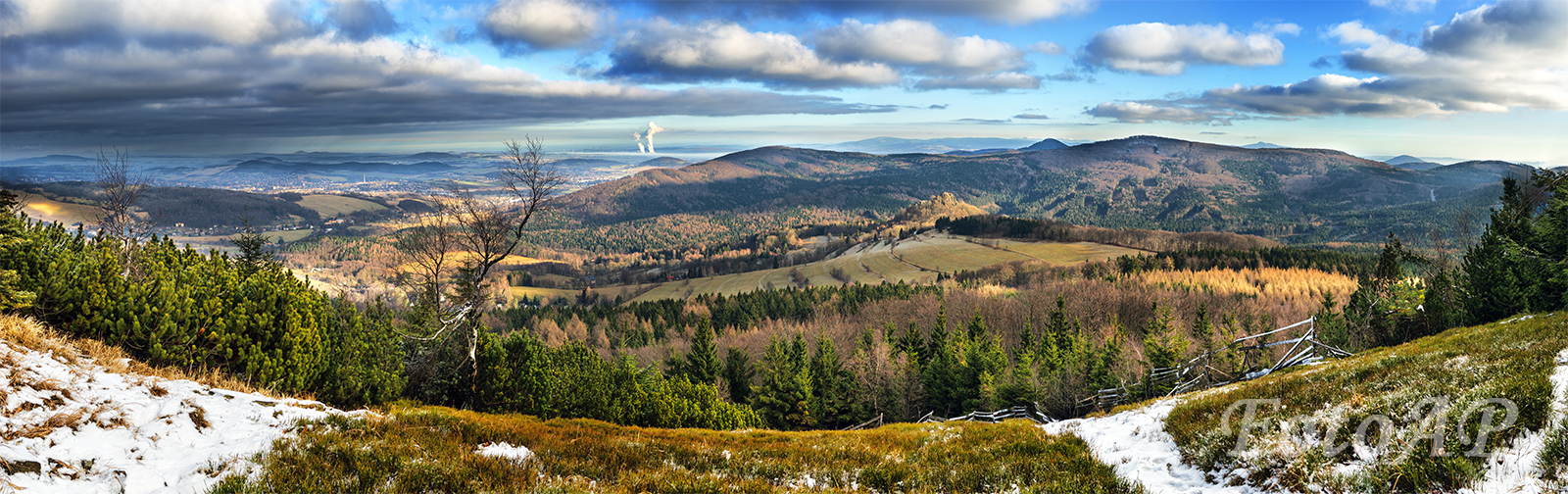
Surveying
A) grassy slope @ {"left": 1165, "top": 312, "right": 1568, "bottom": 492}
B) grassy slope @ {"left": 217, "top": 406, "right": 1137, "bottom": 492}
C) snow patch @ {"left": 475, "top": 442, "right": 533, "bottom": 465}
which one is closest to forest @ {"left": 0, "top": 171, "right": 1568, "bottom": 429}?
grassy slope @ {"left": 217, "top": 406, "right": 1137, "bottom": 492}

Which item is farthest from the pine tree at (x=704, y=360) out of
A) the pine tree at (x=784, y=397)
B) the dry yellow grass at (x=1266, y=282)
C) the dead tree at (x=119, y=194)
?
the dry yellow grass at (x=1266, y=282)

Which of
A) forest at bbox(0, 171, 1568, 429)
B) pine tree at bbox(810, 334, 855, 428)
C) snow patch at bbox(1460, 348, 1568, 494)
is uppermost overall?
snow patch at bbox(1460, 348, 1568, 494)

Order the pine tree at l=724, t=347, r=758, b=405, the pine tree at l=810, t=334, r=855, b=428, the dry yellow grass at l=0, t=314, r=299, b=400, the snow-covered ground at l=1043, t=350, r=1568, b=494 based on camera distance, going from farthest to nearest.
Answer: the pine tree at l=724, t=347, r=758, b=405 → the pine tree at l=810, t=334, r=855, b=428 → the dry yellow grass at l=0, t=314, r=299, b=400 → the snow-covered ground at l=1043, t=350, r=1568, b=494

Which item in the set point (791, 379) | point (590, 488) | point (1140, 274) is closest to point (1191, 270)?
point (1140, 274)

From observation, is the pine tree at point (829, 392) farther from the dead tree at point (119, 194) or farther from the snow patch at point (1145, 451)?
the dead tree at point (119, 194)

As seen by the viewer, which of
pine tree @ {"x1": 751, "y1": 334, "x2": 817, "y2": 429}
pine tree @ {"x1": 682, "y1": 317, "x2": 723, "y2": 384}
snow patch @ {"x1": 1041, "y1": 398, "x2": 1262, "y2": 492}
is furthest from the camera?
pine tree @ {"x1": 682, "y1": 317, "x2": 723, "y2": 384}

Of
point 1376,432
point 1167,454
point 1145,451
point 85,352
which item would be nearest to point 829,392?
point 1145,451

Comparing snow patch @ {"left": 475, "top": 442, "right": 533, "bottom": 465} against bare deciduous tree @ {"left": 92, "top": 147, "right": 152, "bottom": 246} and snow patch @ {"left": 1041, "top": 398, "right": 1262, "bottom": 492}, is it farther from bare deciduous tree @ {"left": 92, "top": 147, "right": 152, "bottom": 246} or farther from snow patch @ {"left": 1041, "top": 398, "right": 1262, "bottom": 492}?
bare deciduous tree @ {"left": 92, "top": 147, "right": 152, "bottom": 246}

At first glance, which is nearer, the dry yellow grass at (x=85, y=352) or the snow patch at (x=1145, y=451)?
the snow patch at (x=1145, y=451)
